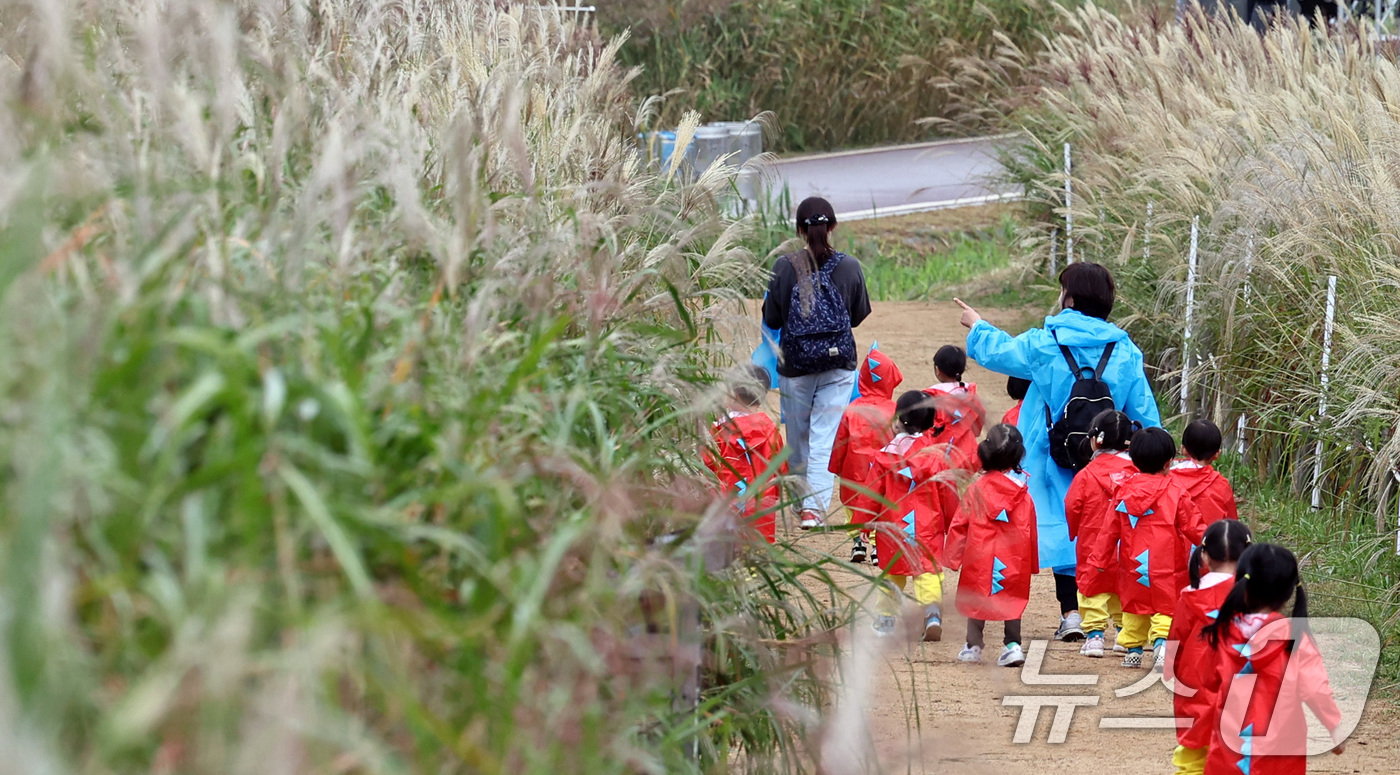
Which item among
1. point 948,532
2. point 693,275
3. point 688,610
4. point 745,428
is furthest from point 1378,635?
point 688,610

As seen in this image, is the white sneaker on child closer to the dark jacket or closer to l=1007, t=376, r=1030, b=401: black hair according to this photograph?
l=1007, t=376, r=1030, b=401: black hair

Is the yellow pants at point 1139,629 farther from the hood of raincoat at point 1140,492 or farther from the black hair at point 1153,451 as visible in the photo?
the black hair at point 1153,451

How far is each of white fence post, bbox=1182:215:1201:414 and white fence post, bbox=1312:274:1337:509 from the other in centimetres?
104

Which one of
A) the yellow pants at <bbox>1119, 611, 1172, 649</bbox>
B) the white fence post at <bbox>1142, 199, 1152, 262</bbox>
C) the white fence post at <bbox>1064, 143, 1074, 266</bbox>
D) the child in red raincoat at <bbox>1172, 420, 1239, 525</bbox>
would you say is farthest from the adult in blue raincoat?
the white fence post at <bbox>1064, 143, 1074, 266</bbox>

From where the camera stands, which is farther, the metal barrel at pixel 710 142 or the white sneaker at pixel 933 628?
the metal barrel at pixel 710 142

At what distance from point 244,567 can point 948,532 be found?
4.58m

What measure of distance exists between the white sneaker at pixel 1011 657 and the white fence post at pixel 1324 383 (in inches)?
63.0

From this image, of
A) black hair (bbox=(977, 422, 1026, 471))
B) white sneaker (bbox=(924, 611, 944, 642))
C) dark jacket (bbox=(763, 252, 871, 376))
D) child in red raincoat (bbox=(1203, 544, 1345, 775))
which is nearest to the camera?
child in red raincoat (bbox=(1203, 544, 1345, 775))

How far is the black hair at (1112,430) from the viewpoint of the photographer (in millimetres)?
5770

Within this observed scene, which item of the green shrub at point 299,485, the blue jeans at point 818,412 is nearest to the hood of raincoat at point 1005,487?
the blue jeans at point 818,412

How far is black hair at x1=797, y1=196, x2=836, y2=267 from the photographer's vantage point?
23.1 ft

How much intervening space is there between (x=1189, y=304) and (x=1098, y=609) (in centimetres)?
266

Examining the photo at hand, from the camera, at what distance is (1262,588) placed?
3.97m

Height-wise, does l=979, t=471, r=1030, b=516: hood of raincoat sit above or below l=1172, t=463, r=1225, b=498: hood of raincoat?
below
